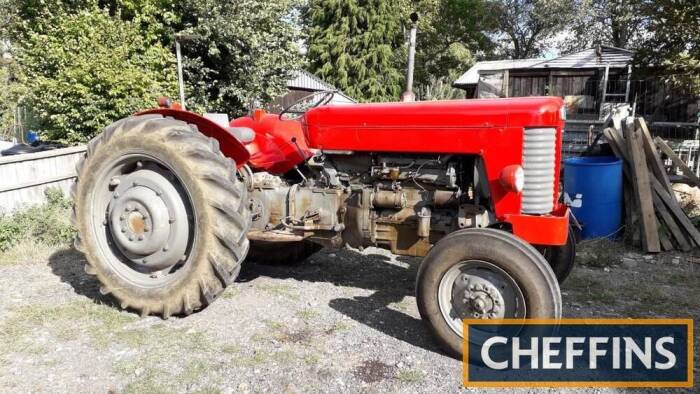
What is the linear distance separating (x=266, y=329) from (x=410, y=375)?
1.14 m

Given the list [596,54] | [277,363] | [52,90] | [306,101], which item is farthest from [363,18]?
[277,363]

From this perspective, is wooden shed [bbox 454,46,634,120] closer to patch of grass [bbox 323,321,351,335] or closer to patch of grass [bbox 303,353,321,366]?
patch of grass [bbox 323,321,351,335]

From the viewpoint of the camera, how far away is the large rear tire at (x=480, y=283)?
9.70 ft

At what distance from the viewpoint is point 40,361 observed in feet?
10.6

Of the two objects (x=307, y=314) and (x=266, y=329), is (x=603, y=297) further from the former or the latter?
(x=266, y=329)

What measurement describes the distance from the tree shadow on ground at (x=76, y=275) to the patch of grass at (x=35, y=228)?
316 millimetres

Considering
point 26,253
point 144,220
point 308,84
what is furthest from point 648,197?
point 308,84

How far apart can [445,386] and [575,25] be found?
99.8ft

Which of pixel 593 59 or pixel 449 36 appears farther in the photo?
pixel 449 36

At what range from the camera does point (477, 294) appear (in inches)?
123

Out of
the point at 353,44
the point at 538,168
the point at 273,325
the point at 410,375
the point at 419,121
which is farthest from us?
the point at 353,44

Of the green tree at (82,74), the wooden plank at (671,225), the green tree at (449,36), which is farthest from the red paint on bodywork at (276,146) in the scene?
the green tree at (449,36)

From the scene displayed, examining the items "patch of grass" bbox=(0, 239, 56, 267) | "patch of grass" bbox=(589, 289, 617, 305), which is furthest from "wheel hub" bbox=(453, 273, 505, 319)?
"patch of grass" bbox=(0, 239, 56, 267)

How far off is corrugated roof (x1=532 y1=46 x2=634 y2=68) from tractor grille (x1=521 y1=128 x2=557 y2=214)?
54.5 feet
